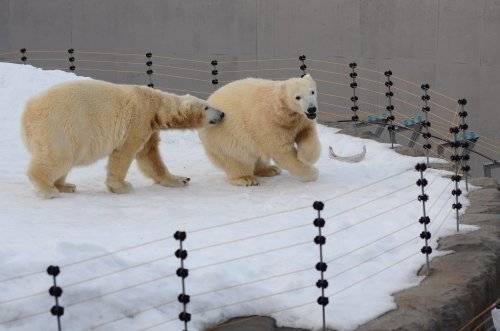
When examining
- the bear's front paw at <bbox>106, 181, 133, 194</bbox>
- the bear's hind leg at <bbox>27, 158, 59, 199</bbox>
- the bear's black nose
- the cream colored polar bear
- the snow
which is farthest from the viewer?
the cream colored polar bear

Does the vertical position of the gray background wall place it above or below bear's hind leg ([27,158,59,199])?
above

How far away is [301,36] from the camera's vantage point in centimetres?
1382

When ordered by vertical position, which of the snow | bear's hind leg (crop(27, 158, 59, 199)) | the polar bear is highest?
the polar bear

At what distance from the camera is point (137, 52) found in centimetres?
1520

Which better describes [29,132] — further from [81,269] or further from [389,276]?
[389,276]

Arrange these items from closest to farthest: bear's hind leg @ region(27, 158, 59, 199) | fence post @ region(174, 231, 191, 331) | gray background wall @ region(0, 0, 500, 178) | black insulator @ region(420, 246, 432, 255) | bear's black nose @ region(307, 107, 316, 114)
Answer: fence post @ region(174, 231, 191, 331)
black insulator @ region(420, 246, 432, 255)
bear's hind leg @ region(27, 158, 59, 199)
bear's black nose @ region(307, 107, 316, 114)
gray background wall @ region(0, 0, 500, 178)

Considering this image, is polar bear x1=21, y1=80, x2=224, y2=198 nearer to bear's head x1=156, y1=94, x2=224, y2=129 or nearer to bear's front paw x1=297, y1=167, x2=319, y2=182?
bear's head x1=156, y1=94, x2=224, y2=129

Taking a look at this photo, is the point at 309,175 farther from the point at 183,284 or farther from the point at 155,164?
the point at 183,284

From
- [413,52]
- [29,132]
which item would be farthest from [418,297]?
[413,52]

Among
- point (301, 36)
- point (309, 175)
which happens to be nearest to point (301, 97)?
point (309, 175)

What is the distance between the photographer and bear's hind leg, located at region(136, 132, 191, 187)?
895 cm

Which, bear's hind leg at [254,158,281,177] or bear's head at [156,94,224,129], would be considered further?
bear's hind leg at [254,158,281,177]

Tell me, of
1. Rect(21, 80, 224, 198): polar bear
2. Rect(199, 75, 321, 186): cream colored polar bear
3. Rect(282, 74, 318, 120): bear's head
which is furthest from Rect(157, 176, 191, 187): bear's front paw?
Rect(282, 74, 318, 120): bear's head

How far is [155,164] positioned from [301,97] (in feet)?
5.09
